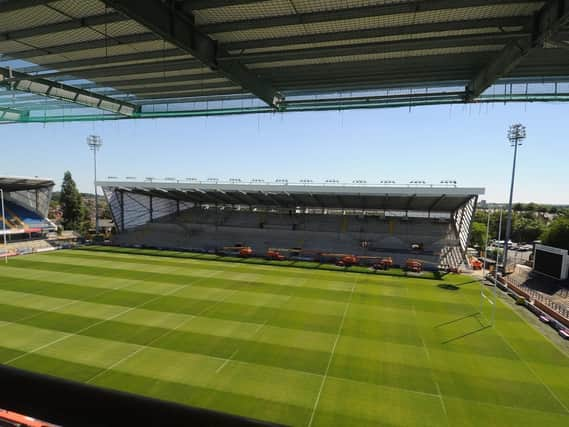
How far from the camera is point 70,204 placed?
5862cm

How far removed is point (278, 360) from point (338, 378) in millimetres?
2469

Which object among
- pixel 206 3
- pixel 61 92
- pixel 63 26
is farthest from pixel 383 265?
pixel 63 26

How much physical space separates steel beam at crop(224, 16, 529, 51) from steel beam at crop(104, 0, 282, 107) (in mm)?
332

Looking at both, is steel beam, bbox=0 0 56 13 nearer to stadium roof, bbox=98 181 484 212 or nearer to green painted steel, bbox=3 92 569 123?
green painted steel, bbox=3 92 569 123

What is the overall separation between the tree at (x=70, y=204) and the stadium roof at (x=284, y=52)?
60792 mm

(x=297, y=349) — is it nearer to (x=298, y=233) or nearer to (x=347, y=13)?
(x=347, y=13)

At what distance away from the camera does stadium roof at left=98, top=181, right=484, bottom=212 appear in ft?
109

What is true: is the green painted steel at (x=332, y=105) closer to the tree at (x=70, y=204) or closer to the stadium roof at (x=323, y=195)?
the stadium roof at (x=323, y=195)

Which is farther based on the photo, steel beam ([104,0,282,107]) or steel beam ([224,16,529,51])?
steel beam ([224,16,529,51])

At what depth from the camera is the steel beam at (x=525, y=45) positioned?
3590 mm

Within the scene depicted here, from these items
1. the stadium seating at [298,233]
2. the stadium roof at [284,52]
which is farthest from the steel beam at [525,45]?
the stadium seating at [298,233]

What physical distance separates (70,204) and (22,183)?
14748 mm

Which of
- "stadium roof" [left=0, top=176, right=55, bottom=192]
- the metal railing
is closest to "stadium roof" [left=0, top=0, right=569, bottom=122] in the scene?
the metal railing

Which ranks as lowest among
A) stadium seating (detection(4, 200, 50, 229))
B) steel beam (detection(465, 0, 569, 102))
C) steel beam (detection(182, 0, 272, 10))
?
stadium seating (detection(4, 200, 50, 229))
